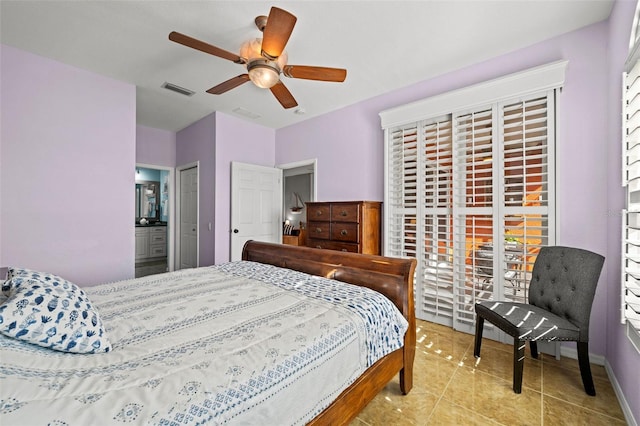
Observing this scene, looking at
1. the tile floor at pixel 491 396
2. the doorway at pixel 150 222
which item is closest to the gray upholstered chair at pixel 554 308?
the tile floor at pixel 491 396

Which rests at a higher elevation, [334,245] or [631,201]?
[631,201]

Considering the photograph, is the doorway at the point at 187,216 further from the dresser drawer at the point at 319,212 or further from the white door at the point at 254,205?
the dresser drawer at the point at 319,212

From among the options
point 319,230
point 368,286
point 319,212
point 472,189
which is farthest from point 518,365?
point 319,212

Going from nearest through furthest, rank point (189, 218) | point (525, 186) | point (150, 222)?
point (525, 186), point (189, 218), point (150, 222)

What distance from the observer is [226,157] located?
435 cm

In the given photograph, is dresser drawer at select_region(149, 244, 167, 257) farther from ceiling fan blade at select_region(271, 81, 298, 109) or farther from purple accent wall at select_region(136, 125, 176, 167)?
ceiling fan blade at select_region(271, 81, 298, 109)

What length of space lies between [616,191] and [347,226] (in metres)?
2.32

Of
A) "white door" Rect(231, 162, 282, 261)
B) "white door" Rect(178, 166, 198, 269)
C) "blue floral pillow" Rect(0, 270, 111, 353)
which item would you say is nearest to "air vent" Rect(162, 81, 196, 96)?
"white door" Rect(231, 162, 282, 261)

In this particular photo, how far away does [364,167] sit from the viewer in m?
3.79

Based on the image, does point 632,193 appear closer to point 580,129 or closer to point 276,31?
point 580,129

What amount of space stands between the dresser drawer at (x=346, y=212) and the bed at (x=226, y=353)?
134 cm

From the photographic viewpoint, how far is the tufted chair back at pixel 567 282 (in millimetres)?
1891

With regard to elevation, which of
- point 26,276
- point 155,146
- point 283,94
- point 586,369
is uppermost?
point 155,146

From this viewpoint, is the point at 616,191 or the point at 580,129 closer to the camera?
the point at 616,191
